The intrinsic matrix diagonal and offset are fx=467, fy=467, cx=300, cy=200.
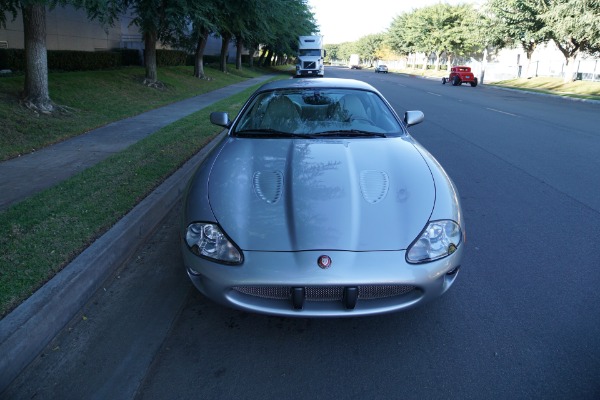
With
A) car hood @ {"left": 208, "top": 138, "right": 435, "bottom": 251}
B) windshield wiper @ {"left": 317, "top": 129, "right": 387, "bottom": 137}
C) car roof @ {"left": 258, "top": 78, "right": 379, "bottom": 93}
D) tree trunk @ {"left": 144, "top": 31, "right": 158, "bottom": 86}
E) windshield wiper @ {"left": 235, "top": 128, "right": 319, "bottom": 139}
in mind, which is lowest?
car hood @ {"left": 208, "top": 138, "right": 435, "bottom": 251}

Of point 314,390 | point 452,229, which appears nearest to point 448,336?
point 452,229

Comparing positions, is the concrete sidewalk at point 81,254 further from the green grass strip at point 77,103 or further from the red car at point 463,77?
the red car at point 463,77

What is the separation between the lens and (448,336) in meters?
2.93

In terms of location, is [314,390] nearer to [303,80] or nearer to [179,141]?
[303,80]

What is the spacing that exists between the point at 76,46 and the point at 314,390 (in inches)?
1027

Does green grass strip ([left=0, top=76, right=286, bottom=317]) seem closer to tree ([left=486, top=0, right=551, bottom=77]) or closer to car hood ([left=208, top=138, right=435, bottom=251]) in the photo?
car hood ([left=208, top=138, right=435, bottom=251])

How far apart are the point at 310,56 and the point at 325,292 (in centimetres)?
3616

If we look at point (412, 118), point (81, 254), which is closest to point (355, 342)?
point (81, 254)

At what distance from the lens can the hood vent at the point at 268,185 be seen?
9.94 feet

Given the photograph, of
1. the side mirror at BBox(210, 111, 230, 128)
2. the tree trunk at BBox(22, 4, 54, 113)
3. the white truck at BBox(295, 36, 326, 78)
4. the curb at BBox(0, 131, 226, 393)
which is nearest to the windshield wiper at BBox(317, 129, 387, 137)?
the side mirror at BBox(210, 111, 230, 128)

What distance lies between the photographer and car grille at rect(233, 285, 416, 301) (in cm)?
263

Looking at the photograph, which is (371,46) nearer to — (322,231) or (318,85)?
(318,85)

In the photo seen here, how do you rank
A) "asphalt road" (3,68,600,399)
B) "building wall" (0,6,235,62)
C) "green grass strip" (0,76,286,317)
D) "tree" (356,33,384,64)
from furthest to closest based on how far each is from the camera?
1. "tree" (356,33,384,64)
2. "building wall" (0,6,235,62)
3. "green grass strip" (0,76,286,317)
4. "asphalt road" (3,68,600,399)

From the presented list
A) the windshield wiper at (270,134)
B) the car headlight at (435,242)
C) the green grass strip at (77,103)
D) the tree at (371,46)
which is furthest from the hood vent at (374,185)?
the tree at (371,46)
